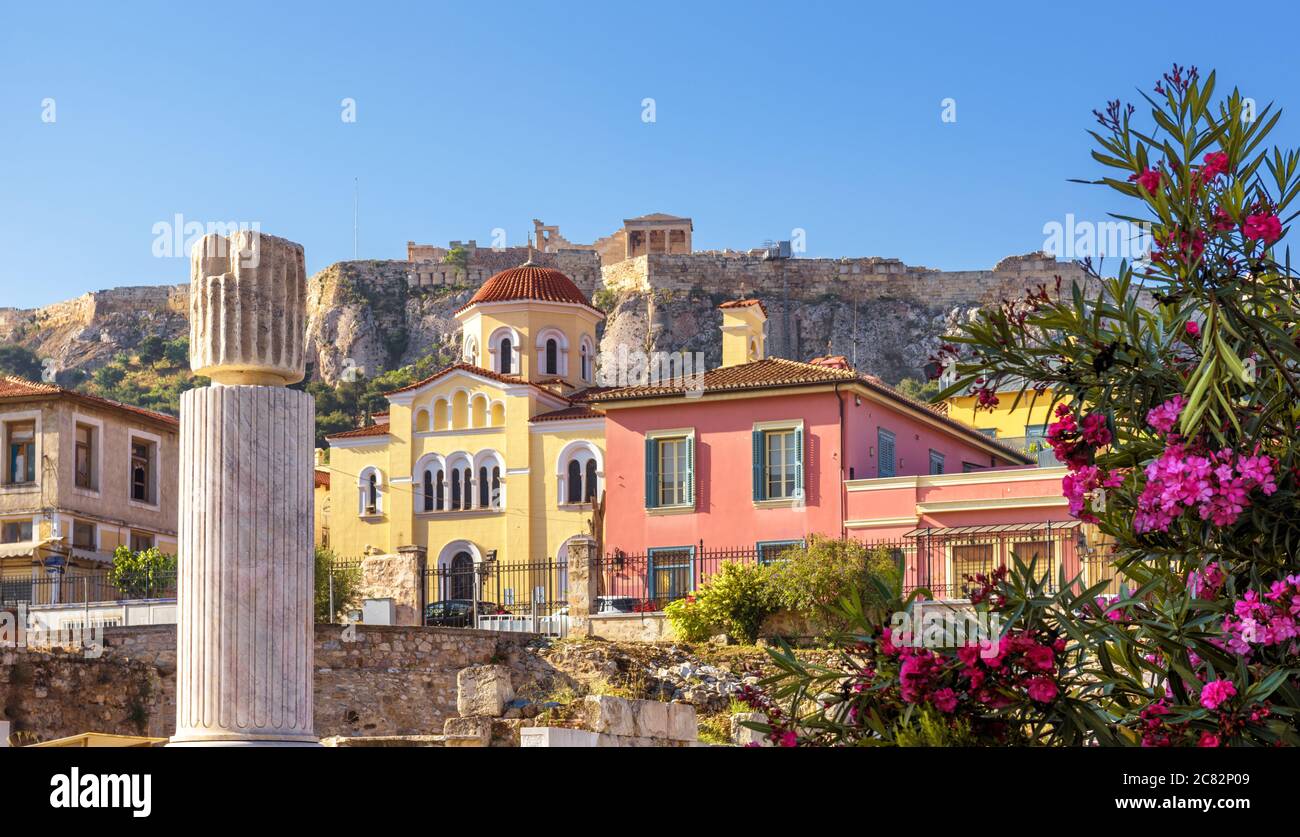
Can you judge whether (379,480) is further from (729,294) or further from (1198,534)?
(729,294)

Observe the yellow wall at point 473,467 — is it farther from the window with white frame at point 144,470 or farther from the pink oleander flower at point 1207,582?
the pink oleander flower at point 1207,582

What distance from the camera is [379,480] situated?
47.5 m

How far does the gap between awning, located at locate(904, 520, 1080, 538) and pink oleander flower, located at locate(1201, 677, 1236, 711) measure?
2213cm

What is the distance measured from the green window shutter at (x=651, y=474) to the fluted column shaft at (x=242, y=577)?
82.2ft

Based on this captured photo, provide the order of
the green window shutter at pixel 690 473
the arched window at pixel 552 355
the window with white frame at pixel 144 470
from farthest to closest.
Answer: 1. the arched window at pixel 552 355
2. the window with white frame at pixel 144 470
3. the green window shutter at pixel 690 473

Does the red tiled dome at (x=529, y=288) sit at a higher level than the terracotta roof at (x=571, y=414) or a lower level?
higher

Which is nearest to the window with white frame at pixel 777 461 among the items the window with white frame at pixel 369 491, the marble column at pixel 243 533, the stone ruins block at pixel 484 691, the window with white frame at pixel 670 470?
the window with white frame at pixel 670 470

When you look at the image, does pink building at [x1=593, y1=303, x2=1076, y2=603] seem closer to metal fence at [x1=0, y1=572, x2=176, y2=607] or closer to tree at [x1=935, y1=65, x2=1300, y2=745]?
metal fence at [x1=0, y1=572, x2=176, y2=607]

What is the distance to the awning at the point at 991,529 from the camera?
3034cm

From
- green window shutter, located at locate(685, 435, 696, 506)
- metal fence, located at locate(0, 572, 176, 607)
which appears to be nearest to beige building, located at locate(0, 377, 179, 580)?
metal fence, located at locate(0, 572, 176, 607)

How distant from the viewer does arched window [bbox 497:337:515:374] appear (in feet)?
166

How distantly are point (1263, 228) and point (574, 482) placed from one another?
1473 inches

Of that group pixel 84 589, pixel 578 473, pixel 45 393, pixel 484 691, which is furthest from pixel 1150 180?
pixel 578 473

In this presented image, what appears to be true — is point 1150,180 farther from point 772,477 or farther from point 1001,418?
point 1001,418
